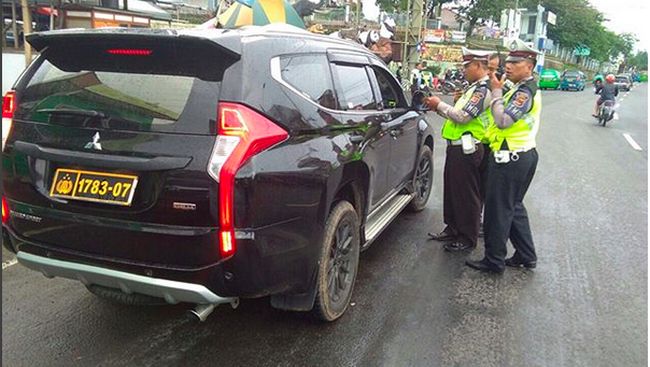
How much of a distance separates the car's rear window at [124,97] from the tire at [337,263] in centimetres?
106

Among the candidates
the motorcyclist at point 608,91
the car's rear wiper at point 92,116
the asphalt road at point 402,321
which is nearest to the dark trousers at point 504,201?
the asphalt road at point 402,321

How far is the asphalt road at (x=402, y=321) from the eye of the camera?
9.75ft

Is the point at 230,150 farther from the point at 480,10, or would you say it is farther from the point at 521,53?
the point at 480,10

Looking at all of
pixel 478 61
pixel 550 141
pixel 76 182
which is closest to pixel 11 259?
pixel 76 182

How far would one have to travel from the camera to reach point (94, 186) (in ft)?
8.29

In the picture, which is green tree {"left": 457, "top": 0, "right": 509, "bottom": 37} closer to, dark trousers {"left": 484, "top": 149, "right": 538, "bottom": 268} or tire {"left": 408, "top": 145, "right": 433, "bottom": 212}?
tire {"left": 408, "top": 145, "right": 433, "bottom": 212}

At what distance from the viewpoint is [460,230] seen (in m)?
4.88

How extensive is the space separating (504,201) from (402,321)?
4.86 ft

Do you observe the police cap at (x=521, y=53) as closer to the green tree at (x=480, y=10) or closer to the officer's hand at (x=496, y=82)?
the officer's hand at (x=496, y=82)

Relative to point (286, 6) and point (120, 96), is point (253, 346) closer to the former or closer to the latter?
point (120, 96)

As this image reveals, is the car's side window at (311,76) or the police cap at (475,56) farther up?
the police cap at (475,56)

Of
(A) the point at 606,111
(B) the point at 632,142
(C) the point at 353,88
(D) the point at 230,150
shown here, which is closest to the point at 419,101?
(C) the point at 353,88

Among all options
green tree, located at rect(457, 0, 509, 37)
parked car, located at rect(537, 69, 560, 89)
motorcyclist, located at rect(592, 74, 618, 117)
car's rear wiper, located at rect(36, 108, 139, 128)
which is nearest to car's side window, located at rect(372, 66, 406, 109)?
car's rear wiper, located at rect(36, 108, 139, 128)

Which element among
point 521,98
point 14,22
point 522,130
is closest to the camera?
point 521,98
